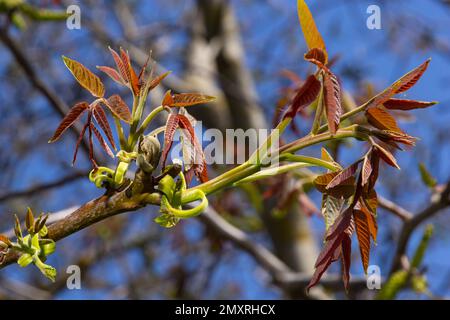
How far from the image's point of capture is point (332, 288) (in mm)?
2061

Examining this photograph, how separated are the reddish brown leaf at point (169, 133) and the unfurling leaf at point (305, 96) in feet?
0.55

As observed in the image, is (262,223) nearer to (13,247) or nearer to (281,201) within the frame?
(281,201)

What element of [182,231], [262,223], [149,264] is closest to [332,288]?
[262,223]

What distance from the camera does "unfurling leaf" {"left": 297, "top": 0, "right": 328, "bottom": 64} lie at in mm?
758

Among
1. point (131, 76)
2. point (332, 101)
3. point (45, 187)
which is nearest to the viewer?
point (332, 101)

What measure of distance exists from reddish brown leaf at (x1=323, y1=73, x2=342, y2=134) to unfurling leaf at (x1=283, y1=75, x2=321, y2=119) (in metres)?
0.02

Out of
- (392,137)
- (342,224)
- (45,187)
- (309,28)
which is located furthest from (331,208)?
(45,187)

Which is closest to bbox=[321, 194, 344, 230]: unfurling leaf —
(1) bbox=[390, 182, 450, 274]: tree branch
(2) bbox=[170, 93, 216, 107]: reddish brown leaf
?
(2) bbox=[170, 93, 216, 107]: reddish brown leaf

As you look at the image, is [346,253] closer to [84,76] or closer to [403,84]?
[403,84]

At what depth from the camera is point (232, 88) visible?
3.34 m

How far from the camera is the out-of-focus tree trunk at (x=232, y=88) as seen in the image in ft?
9.01

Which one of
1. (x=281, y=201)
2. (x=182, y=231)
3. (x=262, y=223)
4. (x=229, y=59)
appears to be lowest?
(x=281, y=201)

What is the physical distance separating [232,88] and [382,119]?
2579 mm
